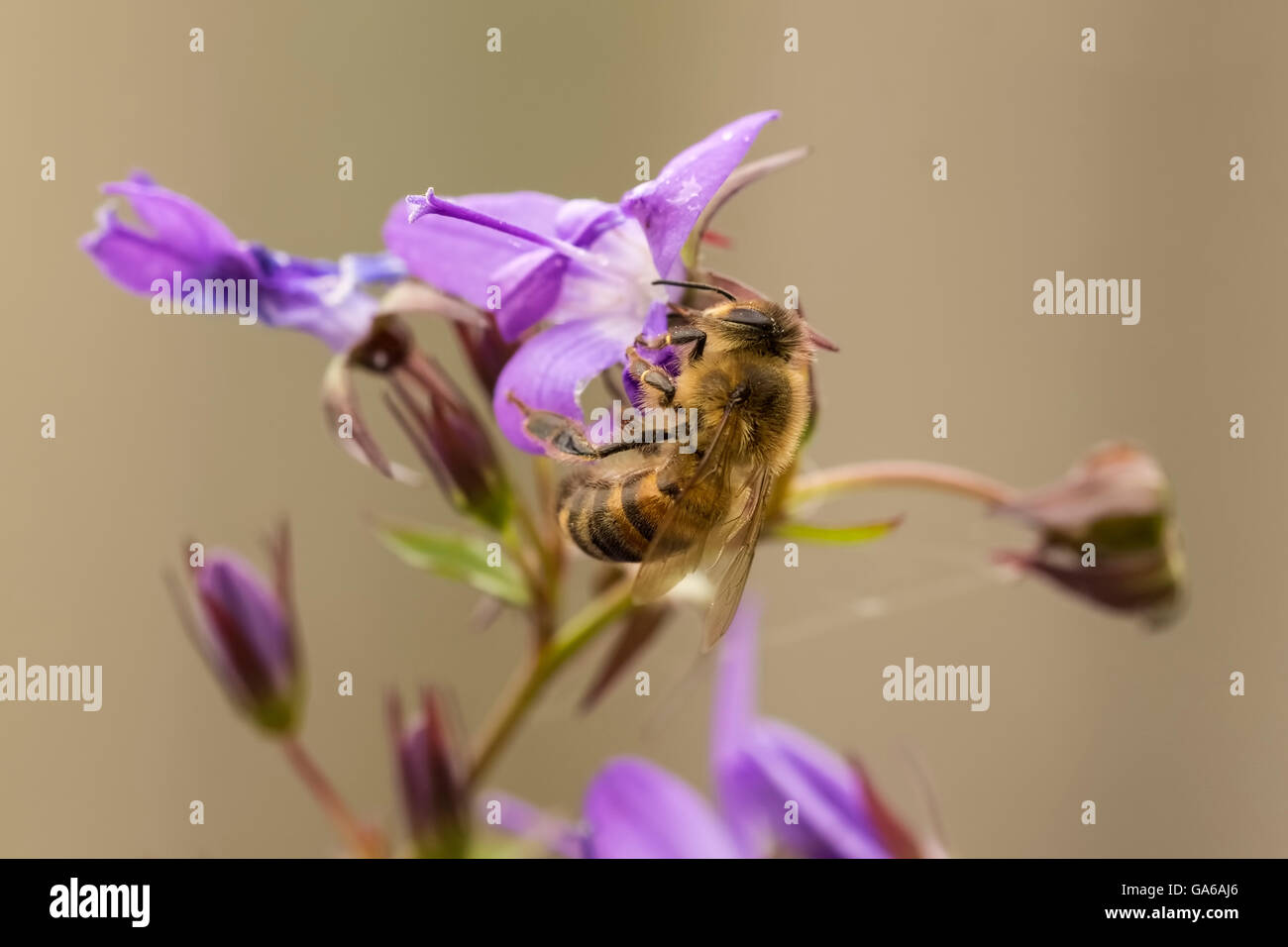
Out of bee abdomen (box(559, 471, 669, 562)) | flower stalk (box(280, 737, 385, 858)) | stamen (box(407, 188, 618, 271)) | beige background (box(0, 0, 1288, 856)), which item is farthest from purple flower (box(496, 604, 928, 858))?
beige background (box(0, 0, 1288, 856))

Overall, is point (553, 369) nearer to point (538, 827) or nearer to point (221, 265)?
point (221, 265)

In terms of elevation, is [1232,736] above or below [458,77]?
below

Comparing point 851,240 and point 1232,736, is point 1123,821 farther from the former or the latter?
point 851,240

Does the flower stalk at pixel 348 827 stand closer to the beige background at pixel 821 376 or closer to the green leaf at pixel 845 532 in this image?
the green leaf at pixel 845 532

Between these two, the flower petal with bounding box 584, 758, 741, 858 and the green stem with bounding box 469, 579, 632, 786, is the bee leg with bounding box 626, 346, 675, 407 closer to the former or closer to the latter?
the green stem with bounding box 469, 579, 632, 786
